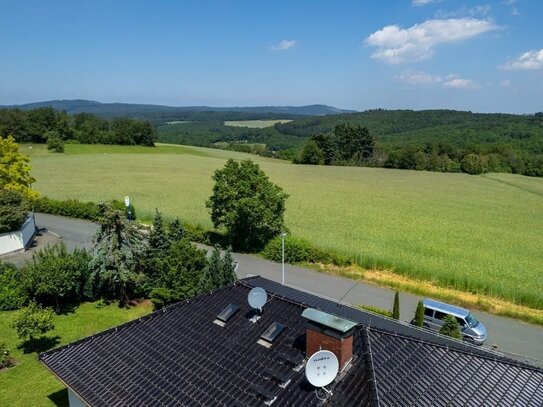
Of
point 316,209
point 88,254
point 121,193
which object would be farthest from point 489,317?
point 121,193

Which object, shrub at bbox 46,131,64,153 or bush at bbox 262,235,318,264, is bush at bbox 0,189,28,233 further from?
shrub at bbox 46,131,64,153

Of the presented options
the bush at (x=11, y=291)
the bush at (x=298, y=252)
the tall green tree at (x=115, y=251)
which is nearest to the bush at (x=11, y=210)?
the bush at (x=11, y=291)

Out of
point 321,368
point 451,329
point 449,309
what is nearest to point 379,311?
point 449,309

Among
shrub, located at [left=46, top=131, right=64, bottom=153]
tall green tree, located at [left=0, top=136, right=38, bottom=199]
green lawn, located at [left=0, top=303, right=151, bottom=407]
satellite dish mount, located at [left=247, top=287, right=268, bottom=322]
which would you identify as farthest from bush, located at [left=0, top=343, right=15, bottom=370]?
shrub, located at [left=46, top=131, right=64, bottom=153]

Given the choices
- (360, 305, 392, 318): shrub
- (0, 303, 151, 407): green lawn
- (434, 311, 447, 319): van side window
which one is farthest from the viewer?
(360, 305, 392, 318): shrub

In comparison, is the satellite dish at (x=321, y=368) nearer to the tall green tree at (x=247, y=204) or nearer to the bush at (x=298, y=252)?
the bush at (x=298, y=252)

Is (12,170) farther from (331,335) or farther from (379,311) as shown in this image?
(331,335)

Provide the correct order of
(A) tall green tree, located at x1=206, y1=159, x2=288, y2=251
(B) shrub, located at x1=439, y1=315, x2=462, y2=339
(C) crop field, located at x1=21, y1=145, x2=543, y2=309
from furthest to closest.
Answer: (A) tall green tree, located at x1=206, y1=159, x2=288, y2=251 < (C) crop field, located at x1=21, y1=145, x2=543, y2=309 < (B) shrub, located at x1=439, y1=315, x2=462, y2=339

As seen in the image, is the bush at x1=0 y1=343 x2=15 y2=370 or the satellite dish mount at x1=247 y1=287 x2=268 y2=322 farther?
the bush at x1=0 y1=343 x2=15 y2=370
